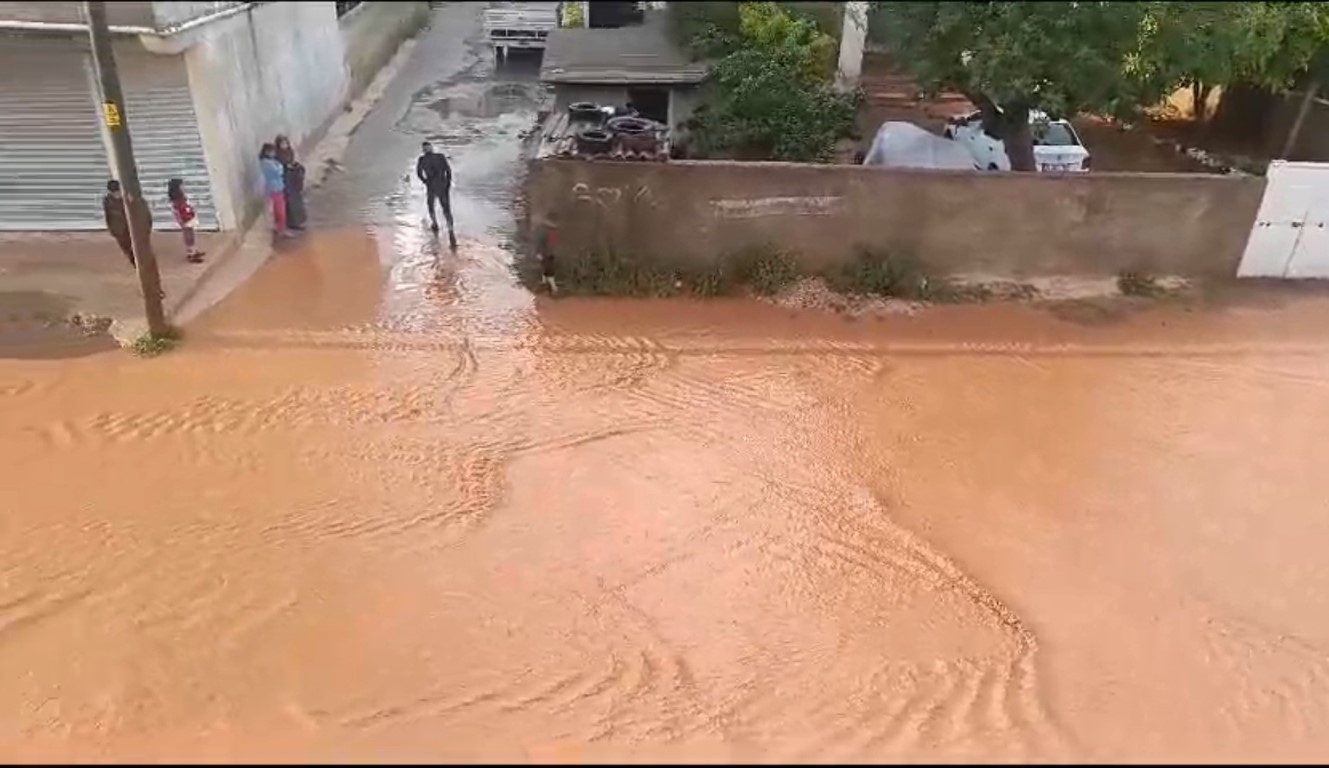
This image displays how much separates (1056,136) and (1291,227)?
3272 mm

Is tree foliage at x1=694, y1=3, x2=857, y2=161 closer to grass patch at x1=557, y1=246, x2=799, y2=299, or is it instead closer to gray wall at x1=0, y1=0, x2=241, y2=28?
grass patch at x1=557, y1=246, x2=799, y2=299

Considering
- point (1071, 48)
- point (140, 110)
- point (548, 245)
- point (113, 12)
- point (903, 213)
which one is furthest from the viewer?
point (140, 110)

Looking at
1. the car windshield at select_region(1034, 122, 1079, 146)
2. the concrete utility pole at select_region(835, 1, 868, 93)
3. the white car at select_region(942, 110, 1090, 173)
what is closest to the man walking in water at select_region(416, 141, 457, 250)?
the white car at select_region(942, 110, 1090, 173)

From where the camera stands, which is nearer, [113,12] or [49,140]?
[113,12]

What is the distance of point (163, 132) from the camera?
1134 centimetres

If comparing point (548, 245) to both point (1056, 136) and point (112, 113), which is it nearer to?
point (112, 113)

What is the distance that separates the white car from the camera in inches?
506

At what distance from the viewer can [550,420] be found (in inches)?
339

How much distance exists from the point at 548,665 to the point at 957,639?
2.59 meters

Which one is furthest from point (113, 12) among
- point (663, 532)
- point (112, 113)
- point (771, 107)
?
point (663, 532)

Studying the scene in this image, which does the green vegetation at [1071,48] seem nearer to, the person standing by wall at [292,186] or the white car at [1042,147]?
the white car at [1042,147]

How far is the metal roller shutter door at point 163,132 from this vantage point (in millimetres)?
10961

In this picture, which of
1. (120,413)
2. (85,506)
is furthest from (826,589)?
(120,413)

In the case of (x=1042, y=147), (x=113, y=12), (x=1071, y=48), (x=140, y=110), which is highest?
(x=1071, y=48)
